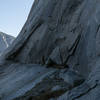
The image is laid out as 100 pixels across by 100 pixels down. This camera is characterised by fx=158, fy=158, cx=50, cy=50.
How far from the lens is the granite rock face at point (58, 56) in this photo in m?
8.33

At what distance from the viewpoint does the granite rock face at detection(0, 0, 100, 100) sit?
8328mm

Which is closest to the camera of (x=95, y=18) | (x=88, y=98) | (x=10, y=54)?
(x=88, y=98)

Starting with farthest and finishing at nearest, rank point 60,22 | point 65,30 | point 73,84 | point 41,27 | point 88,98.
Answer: point 41,27, point 60,22, point 65,30, point 73,84, point 88,98

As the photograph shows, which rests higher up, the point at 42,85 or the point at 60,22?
the point at 60,22

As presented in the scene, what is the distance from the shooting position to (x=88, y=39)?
9664mm

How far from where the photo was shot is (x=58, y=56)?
12008 mm

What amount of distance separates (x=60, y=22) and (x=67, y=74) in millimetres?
5187

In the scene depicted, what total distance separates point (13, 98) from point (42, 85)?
6.02 feet

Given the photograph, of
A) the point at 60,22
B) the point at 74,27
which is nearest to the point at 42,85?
the point at 74,27

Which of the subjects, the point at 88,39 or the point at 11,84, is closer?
the point at 88,39

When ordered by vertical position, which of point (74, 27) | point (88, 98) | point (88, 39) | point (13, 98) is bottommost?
point (13, 98)

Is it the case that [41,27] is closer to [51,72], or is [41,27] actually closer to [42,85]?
[51,72]

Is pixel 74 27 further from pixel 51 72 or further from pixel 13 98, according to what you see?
pixel 13 98

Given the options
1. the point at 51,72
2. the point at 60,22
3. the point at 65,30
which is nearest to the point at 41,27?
the point at 60,22
